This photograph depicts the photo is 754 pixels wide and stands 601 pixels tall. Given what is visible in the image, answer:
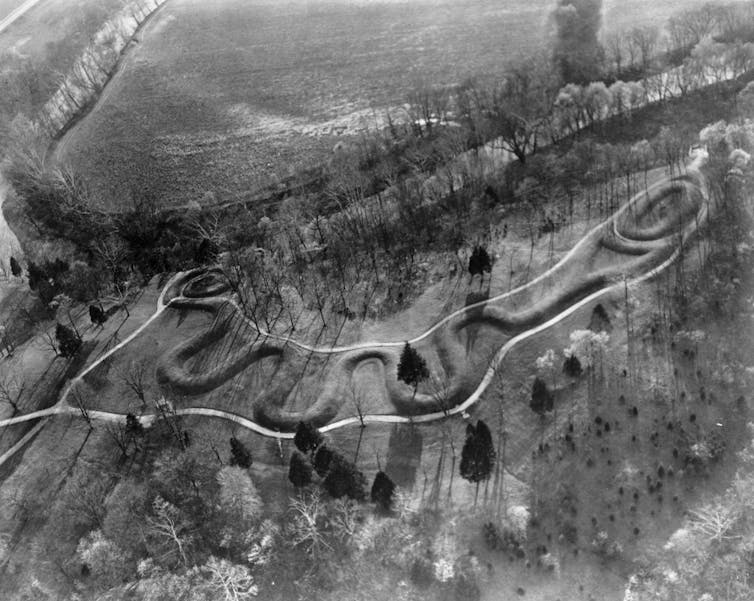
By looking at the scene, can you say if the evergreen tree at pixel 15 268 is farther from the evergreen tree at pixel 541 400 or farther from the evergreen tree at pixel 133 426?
the evergreen tree at pixel 541 400

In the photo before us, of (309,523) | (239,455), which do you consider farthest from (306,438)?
(309,523)

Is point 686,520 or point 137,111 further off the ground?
point 137,111

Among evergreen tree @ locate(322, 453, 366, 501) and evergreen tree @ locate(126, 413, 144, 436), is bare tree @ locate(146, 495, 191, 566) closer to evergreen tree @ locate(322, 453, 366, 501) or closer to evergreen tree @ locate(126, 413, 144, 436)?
evergreen tree @ locate(126, 413, 144, 436)

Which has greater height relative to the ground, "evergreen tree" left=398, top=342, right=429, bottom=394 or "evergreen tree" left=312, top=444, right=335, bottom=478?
"evergreen tree" left=398, top=342, right=429, bottom=394

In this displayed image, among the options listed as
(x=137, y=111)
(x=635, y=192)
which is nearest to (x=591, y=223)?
(x=635, y=192)

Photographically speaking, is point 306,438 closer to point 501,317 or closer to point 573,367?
point 501,317

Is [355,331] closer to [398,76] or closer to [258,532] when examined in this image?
[258,532]

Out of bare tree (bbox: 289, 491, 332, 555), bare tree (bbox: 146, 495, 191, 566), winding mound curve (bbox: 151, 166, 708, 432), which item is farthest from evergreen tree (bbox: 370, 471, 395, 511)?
bare tree (bbox: 146, 495, 191, 566)
